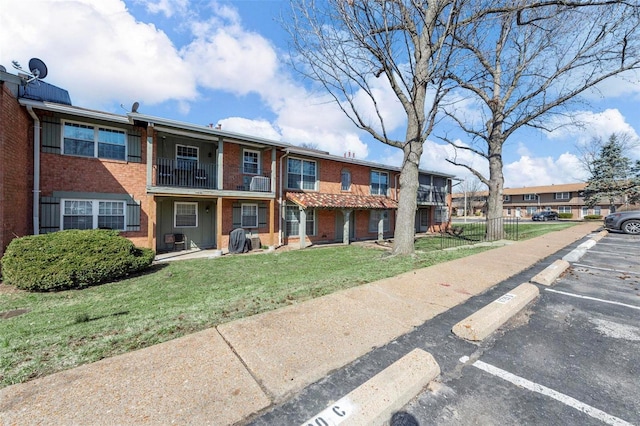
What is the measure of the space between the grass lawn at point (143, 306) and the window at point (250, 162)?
5820 mm

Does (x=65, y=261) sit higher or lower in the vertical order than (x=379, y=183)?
lower

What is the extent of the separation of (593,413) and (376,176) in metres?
16.7

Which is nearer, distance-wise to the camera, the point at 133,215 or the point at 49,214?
the point at 49,214

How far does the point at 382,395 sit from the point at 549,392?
1.47m

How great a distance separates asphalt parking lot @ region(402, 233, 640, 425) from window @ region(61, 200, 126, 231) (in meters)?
11.5

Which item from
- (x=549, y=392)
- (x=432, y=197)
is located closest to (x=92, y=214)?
(x=549, y=392)

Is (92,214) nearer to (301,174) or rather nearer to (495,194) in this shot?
(301,174)

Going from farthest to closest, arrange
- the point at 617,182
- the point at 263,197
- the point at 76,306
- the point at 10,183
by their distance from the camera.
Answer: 1. the point at 617,182
2. the point at 263,197
3. the point at 10,183
4. the point at 76,306

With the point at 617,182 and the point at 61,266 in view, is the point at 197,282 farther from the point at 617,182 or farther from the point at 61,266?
the point at 617,182

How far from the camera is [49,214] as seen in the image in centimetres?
875

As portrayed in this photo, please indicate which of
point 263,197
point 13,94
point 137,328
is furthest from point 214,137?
point 137,328

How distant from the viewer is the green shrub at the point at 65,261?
5793mm

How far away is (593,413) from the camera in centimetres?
196

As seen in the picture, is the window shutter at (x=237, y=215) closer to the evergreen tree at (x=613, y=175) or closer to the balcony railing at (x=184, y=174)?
the balcony railing at (x=184, y=174)
